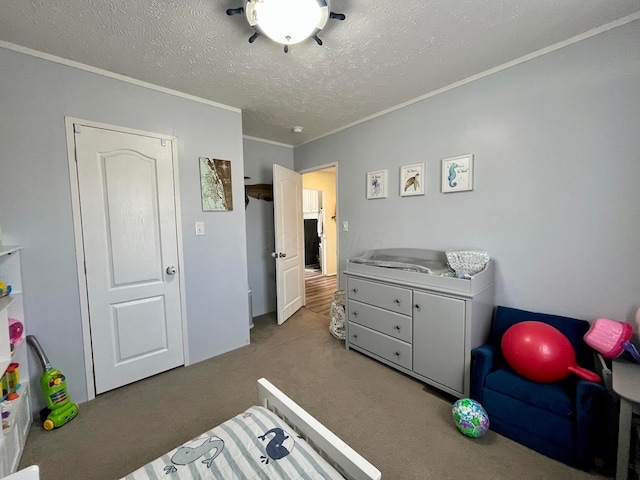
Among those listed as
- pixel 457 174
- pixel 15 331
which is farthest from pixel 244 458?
pixel 457 174

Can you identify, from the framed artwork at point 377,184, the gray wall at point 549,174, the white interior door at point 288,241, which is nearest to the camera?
the gray wall at point 549,174

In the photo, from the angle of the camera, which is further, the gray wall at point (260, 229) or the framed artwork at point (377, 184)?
the gray wall at point (260, 229)

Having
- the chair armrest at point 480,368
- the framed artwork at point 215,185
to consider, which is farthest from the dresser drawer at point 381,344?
the framed artwork at point 215,185

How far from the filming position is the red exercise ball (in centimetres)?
150

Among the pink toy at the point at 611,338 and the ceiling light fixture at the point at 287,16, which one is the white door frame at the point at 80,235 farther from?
the pink toy at the point at 611,338

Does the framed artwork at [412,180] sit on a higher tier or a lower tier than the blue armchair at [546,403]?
higher

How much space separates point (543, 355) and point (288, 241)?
8.69 feet

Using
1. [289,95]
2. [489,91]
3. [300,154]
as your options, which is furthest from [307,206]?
[489,91]

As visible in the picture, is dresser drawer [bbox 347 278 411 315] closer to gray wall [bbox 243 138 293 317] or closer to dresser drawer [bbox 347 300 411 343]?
dresser drawer [bbox 347 300 411 343]

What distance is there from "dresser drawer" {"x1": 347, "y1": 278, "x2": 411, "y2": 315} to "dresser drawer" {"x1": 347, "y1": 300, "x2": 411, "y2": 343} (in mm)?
47

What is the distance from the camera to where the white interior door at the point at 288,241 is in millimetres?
3250

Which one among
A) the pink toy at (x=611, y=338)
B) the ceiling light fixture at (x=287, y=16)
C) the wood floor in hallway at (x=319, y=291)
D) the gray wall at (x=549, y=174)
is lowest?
the wood floor in hallway at (x=319, y=291)

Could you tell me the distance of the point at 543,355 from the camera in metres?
1.51

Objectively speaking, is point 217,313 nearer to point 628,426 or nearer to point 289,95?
point 289,95
